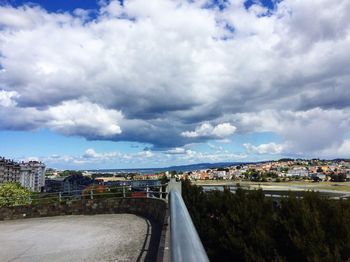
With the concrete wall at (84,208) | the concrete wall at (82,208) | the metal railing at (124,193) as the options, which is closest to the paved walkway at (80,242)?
the metal railing at (124,193)

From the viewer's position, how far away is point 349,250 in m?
6.98

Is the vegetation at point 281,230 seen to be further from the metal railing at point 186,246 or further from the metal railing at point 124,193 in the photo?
the metal railing at point 186,246

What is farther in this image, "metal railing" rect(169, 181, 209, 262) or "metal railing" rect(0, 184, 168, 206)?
"metal railing" rect(0, 184, 168, 206)

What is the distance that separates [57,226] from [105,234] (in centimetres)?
415

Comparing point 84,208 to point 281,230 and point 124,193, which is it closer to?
point 124,193

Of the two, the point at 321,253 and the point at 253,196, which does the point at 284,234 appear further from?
the point at 253,196

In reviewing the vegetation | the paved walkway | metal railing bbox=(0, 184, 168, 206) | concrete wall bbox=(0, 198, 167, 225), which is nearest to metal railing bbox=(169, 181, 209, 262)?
the vegetation

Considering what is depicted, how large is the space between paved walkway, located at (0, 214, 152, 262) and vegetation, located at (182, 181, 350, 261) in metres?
2.14

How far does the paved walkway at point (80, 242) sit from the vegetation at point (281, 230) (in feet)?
7.00

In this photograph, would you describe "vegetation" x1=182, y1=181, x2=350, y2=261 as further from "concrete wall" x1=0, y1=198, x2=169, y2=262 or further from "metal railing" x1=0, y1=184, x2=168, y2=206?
"concrete wall" x1=0, y1=198, x2=169, y2=262

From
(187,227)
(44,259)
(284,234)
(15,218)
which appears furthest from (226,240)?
(15,218)

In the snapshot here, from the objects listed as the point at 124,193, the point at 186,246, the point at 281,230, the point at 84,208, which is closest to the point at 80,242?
the point at 281,230

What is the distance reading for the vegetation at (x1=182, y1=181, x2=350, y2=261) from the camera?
7.18m

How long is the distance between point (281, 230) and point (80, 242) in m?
5.84
